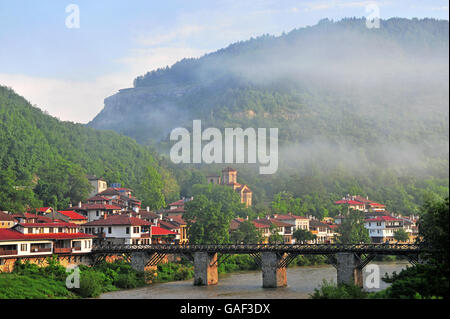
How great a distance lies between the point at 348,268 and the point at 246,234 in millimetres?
42584

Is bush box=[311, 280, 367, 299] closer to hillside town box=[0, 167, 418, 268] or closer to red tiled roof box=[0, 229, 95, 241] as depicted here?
hillside town box=[0, 167, 418, 268]

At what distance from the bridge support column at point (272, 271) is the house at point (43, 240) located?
23110 mm

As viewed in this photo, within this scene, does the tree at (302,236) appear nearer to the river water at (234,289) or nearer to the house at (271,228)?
the house at (271,228)

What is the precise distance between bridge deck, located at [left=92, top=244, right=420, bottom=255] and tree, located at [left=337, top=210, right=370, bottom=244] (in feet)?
144

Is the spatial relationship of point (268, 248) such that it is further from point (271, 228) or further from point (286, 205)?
point (286, 205)

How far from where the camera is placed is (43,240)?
7431cm

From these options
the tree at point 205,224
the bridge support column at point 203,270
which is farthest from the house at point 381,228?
the bridge support column at point 203,270

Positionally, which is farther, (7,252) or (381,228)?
(381,228)

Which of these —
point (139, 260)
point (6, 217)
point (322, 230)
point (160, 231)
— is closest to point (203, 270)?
point (139, 260)

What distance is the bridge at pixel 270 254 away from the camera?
232 ft

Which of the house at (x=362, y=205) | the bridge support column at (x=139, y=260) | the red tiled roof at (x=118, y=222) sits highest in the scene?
the house at (x=362, y=205)
